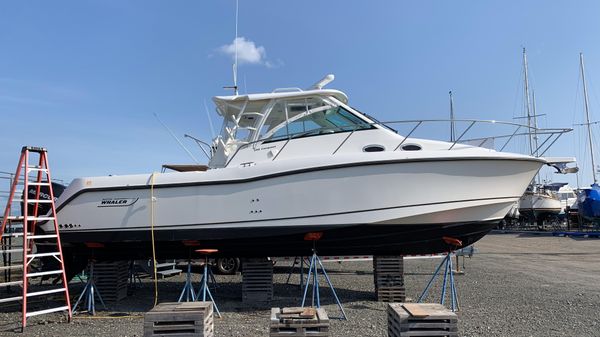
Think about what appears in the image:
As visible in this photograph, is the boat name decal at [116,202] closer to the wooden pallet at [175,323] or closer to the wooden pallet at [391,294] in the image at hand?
the wooden pallet at [175,323]

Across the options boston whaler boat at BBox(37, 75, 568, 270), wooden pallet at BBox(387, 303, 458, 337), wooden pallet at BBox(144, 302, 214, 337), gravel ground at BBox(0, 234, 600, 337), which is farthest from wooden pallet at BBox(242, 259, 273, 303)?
wooden pallet at BBox(387, 303, 458, 337)

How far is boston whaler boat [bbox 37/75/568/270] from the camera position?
5.91 meters

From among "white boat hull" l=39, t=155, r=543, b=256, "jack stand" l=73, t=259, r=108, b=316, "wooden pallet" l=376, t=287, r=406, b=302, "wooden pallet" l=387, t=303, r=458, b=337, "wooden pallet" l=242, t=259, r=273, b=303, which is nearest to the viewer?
"wooden pallet" l=387, t=303, r=458, b=337

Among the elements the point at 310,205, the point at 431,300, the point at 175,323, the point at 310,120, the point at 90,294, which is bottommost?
the point at 431,300

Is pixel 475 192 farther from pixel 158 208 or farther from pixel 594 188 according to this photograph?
pixel 594 188

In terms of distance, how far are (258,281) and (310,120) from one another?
2.76 metres

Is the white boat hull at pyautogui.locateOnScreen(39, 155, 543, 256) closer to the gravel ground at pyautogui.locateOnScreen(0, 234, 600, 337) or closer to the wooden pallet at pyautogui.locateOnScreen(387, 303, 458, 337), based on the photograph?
the gravel ground at pyautogui.locateOnScreen(0, 234, 600, 337)

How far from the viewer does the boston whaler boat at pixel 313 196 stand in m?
5.91

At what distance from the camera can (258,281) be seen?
7.27 meters

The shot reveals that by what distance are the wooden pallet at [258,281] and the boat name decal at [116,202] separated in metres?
2.09

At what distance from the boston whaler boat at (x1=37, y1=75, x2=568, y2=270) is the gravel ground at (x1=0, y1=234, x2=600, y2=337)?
39.5 inches

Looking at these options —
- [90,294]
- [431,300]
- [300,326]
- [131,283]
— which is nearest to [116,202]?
[90,294]

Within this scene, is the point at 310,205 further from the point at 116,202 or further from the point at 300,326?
the point at 116,202

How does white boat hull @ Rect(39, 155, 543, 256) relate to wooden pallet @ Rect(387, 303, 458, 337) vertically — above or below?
above
